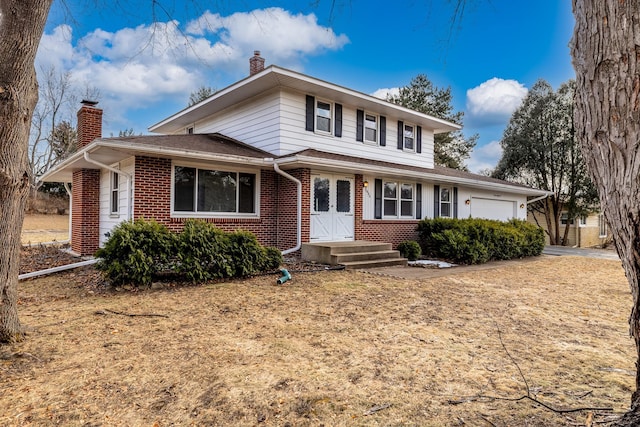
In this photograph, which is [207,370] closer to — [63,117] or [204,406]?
[204,406]

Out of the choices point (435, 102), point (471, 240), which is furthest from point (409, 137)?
point (435, 102)

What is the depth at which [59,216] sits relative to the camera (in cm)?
2922

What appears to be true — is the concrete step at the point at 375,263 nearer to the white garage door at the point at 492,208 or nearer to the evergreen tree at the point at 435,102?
the white garage door at the point at 492,208

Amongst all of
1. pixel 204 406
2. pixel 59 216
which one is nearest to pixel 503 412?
pixel 204 406

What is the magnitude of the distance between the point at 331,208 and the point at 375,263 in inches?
92.7

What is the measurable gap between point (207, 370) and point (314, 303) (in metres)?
2.71

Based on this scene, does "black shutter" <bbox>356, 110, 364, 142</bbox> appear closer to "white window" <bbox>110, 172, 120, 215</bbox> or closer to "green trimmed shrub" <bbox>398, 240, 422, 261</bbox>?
"green trimmed shrub" <bbox>398, 240, 422, 261</bbox>

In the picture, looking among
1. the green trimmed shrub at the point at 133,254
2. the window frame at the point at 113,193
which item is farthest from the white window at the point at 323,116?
the green trimmed shrub at the point at 133,254

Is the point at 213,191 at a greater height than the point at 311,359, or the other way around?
the point at 213,191

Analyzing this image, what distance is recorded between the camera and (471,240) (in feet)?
39.6

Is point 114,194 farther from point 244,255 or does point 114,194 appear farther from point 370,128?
point 370,128

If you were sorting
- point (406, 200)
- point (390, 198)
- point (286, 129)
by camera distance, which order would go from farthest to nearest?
point (406, 200) → point (390, 198) → point (286, 129)

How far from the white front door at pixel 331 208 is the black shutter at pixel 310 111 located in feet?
5.71

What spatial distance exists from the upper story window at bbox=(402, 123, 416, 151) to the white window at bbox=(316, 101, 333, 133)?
3.74 m
